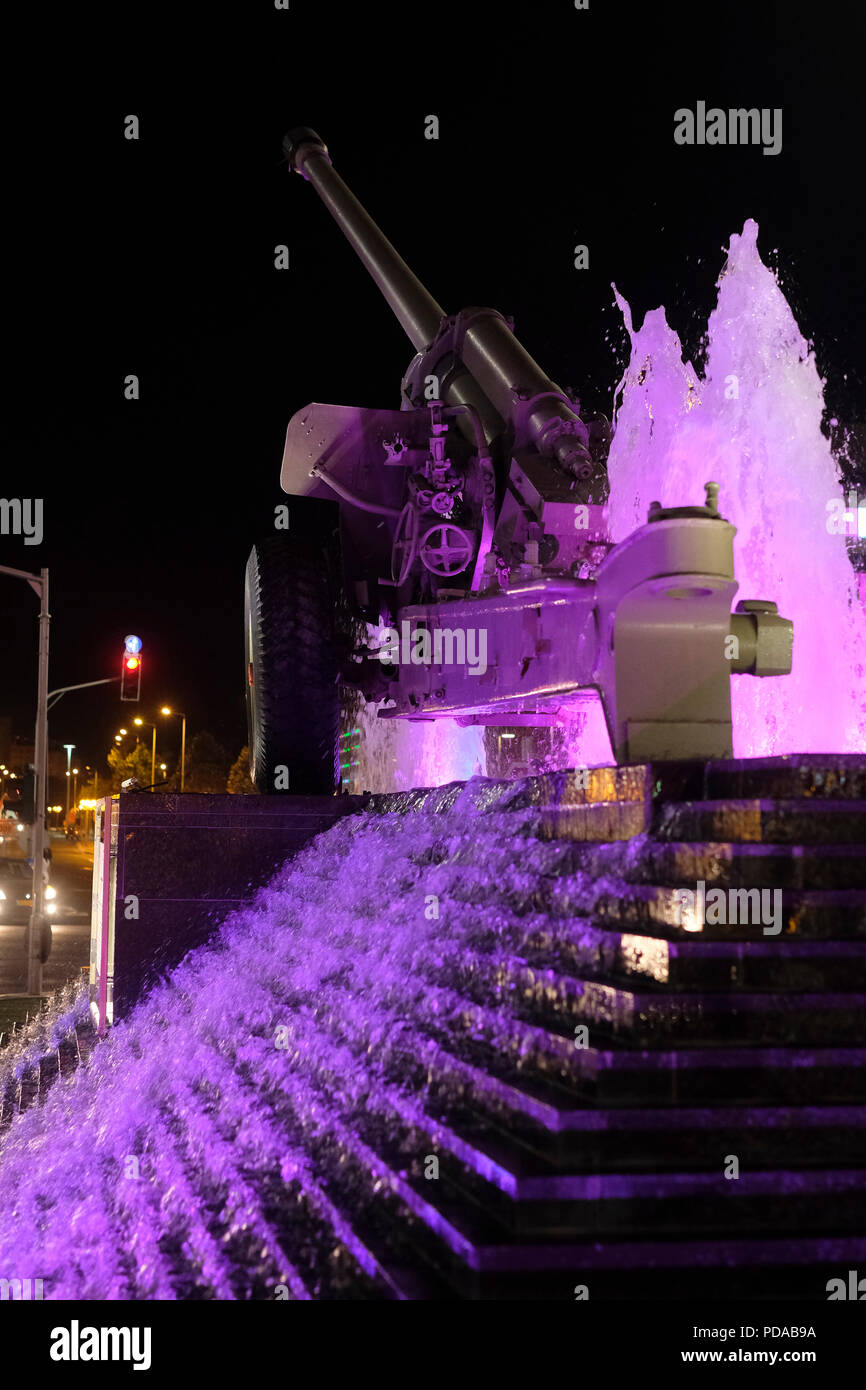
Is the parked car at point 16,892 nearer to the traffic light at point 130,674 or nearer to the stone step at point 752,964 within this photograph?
the traffic light at point 130,674

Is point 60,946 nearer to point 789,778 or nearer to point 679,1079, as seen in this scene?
point 789,778

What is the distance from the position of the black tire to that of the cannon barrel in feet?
5.09

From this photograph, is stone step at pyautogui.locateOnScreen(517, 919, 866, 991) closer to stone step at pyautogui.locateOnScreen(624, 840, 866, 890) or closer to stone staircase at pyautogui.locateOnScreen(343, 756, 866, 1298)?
stone staircase at pyautogui.locateOnScreen(343, 756, 866, 1298)

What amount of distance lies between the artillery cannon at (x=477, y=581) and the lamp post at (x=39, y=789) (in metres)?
6.60

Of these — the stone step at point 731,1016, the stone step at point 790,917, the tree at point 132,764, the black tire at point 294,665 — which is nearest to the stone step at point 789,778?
the stone step at point 790,917

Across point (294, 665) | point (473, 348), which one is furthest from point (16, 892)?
point (473, 348)

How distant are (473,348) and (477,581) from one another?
182cm

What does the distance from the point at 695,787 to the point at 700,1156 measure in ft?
3.90

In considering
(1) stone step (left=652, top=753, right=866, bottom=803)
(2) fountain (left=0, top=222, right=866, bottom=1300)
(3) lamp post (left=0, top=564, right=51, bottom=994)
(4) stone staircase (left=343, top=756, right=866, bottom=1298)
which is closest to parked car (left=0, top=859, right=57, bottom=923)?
(3) lamp post (left=0, top=564, right=51, bottom=994)

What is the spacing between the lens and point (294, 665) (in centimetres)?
827

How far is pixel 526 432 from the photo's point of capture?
24.8ft

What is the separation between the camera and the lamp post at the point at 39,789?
47.0ft
